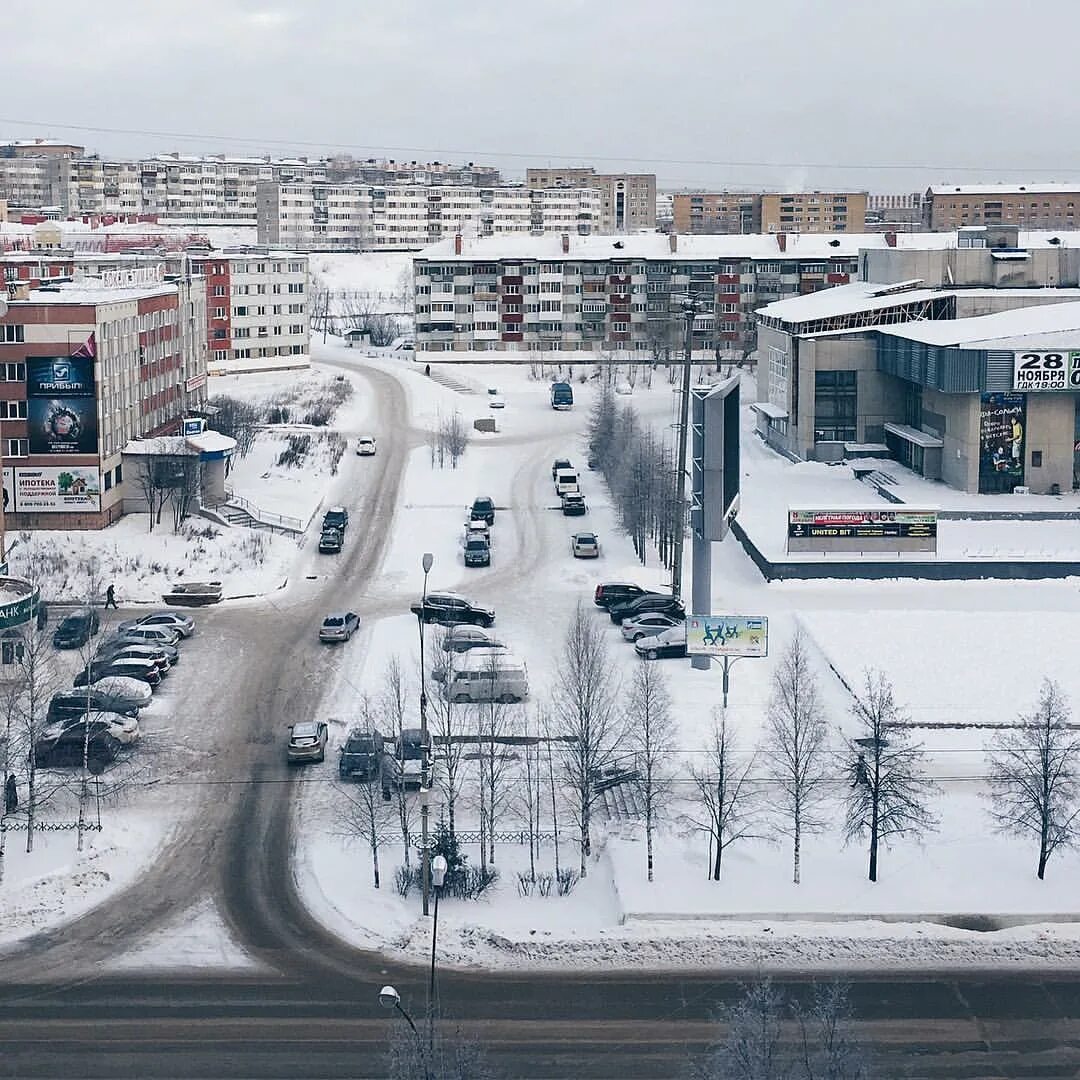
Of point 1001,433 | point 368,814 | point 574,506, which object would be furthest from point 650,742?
point 1001,433

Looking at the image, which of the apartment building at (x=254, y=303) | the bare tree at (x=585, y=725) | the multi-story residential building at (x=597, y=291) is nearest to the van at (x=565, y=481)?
the bare tree at (x=585, y=725)

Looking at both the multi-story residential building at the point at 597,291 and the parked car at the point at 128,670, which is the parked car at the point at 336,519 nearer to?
the parked car at the point at 128,670

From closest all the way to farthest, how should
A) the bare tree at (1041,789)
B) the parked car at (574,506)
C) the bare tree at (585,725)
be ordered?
the bare tree at (1041,789), the bare tree at (585,725), the parked car at (574,506)

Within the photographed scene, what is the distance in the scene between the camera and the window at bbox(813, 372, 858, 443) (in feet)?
146

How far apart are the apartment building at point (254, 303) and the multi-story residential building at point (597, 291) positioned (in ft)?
18.9

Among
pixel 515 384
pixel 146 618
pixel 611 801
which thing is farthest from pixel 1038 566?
pixel 515 384

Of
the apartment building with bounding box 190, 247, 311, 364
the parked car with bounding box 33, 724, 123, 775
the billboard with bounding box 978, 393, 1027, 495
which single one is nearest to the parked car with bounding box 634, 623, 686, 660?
the parked car with bounding box 33, 724, 123, 775

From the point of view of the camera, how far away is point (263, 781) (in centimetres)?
2041

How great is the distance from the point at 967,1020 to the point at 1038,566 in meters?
17.6

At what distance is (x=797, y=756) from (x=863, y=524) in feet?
47.0

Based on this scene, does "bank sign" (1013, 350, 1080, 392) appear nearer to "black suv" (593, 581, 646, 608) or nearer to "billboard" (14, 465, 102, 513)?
"black suv" (593, 581, 646, 608)

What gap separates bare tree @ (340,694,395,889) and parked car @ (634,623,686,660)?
595 centimetres

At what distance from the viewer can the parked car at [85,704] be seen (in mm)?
21750

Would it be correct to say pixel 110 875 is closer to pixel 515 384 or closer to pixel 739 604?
pixel 739 604
